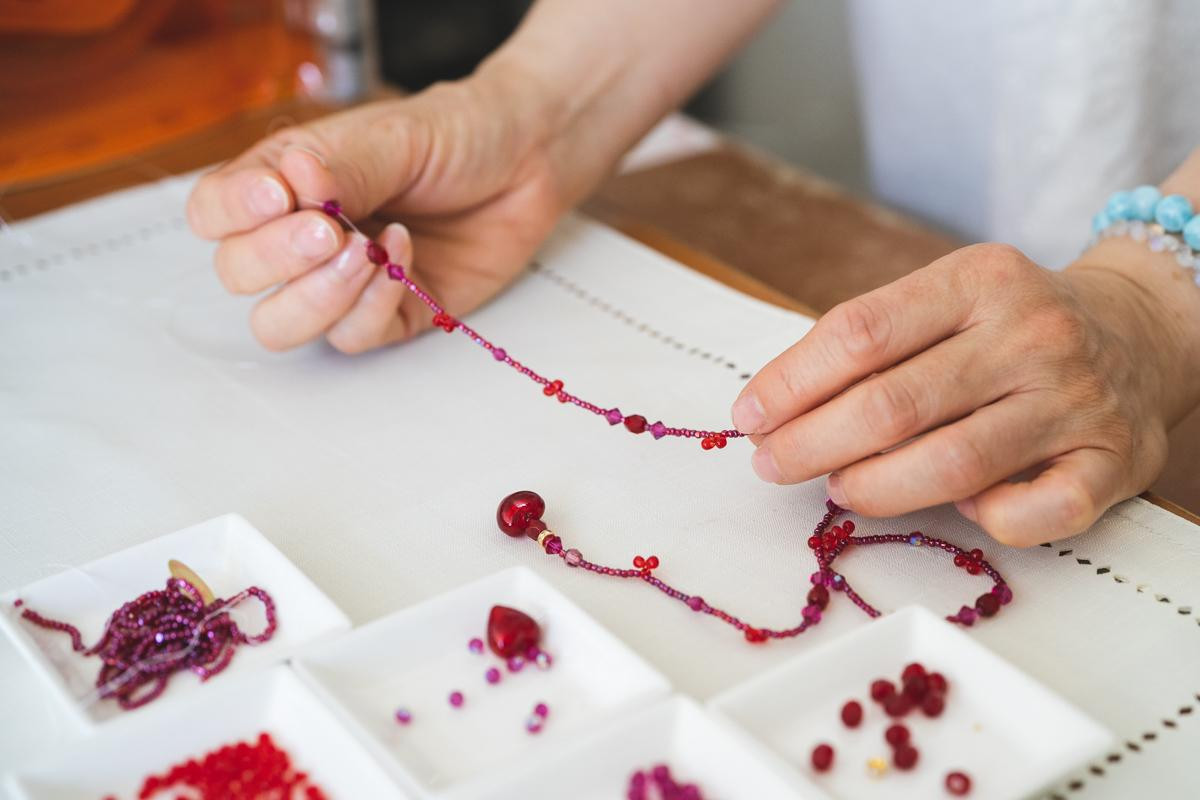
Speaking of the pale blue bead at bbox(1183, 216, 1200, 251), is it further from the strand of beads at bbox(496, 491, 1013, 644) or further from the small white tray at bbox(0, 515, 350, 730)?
the small white tray at bbox(0, 515, 350, 730)

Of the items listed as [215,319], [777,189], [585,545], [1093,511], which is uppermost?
[215,319]

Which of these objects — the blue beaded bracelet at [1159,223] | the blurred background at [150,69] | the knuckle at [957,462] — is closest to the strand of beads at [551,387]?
the knuckle at [957,462]

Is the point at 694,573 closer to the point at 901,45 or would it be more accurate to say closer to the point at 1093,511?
the point at 1093,511

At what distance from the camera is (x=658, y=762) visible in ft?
1.92

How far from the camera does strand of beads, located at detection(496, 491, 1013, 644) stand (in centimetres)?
70

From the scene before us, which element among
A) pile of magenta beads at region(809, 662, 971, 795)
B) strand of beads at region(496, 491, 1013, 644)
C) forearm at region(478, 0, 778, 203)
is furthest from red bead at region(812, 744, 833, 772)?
forearm at region(478, 0, 778, 203)

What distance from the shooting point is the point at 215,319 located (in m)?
1.09

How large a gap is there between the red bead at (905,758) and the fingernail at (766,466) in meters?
0.21

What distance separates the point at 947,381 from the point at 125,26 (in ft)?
3.77

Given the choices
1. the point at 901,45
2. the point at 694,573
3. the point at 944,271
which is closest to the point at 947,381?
the point at 944,271

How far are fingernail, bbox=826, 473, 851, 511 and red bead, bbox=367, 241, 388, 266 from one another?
1.33ft

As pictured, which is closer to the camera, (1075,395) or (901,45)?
(1075,395)

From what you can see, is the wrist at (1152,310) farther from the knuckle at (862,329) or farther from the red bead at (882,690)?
the red bead at (882,690)

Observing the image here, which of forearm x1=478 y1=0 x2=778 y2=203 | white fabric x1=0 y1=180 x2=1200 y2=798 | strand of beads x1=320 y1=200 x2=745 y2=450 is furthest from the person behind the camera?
forearm x1=478 y1=0 x2=778 y2=203
